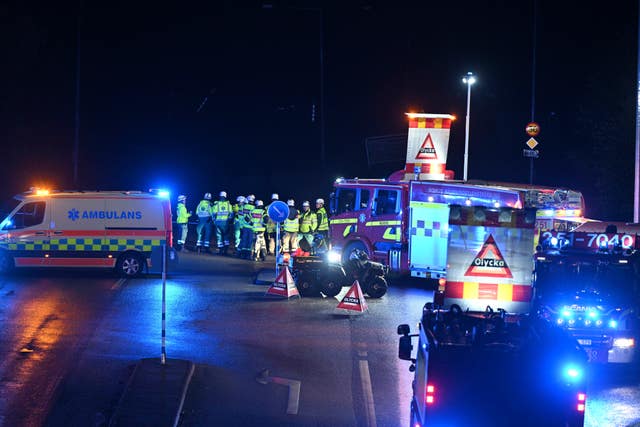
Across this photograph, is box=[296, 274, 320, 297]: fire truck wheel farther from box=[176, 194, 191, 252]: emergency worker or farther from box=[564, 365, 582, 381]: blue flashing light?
box=[564, 365, 582, 381]: blue flashing light

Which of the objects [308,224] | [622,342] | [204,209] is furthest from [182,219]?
[622,342]

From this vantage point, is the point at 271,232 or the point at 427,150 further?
the point at 271,232

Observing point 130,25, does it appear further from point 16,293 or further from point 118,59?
point 16,293

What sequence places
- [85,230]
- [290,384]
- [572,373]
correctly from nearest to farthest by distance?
[572,373]
[290,384]
[85,230]

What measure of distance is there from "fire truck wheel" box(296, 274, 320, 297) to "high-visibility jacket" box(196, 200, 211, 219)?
29.8ft

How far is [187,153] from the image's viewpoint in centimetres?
4122

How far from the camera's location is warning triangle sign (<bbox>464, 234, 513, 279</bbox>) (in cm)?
1286

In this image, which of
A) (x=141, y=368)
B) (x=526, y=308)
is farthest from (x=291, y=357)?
(x=526, y=308)

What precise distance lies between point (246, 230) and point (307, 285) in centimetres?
808

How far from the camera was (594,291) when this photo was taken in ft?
39.9

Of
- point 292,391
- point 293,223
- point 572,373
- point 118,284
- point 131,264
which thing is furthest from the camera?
point 293,223

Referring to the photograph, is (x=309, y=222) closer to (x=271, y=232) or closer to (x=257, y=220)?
(x=257, y=220)

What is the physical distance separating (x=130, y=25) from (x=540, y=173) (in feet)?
67.7

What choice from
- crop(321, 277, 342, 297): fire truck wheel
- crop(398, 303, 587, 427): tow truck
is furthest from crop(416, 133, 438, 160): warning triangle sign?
crop(398, 303, 587, 427): tow truck
